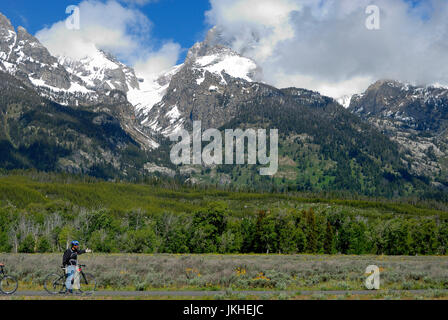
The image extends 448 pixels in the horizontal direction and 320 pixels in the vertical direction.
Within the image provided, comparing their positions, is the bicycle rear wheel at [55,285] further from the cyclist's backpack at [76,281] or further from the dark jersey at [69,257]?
the dark jersey at [69,257]

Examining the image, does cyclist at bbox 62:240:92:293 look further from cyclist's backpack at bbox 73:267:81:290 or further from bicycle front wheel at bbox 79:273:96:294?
bicycle front wheel at bbox 79:273:96:294

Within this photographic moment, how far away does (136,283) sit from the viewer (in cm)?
3219

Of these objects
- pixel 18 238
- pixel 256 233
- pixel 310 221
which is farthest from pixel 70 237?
pixel 310 221

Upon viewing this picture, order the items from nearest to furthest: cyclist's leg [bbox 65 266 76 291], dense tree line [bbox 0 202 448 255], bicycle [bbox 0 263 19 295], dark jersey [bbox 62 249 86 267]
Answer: cyclist's leg [bbox 65 266 76 291], bicycle [bbox 0 263 19 295], dark jersey [bbox 62 249 86 267], dense tree line [bbox 0 202 448 255]

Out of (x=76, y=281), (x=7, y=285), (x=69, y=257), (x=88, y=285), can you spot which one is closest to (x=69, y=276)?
(x=76, y=281)

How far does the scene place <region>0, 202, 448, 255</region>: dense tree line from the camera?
11244 cm

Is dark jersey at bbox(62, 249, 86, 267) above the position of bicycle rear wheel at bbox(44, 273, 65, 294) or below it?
above

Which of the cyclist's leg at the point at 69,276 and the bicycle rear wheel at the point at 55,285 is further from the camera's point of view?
the bicycle rear wheel at the point at 55,285

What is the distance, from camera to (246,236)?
11931 cm

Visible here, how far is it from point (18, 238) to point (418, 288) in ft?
421

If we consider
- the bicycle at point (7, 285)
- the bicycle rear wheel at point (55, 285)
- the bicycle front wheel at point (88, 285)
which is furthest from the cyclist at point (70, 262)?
the bicycle at point (7, 285)

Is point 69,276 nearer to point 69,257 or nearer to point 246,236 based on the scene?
point 69,257

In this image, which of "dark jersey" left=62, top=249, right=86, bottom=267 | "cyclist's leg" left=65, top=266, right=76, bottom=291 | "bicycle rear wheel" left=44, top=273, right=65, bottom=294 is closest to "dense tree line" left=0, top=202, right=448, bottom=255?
"bicycle rear wheel" left=44, top=273, right=65, bottom=294

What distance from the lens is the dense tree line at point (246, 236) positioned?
11244cm
